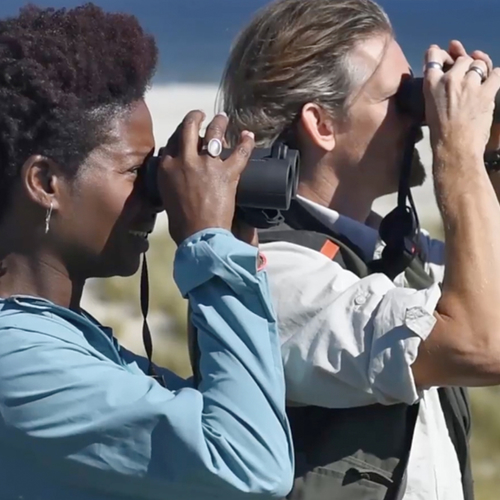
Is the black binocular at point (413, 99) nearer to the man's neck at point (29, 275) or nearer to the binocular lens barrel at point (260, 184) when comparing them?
the binocular lens barrel at point (260, 184)

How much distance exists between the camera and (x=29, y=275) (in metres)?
1.55

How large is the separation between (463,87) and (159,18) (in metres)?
3.62

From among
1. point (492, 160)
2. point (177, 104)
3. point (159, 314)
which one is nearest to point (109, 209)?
point (492, 160)

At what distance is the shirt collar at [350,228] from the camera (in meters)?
1.98

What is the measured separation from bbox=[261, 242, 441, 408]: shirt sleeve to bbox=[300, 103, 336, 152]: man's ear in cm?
28

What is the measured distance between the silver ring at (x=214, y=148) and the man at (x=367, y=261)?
0.33 metres

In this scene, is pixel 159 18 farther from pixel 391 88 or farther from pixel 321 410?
pixel 321 410

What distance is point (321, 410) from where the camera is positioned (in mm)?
1813

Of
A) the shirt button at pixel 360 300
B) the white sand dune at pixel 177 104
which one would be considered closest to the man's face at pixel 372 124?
the shirt button at pixel 360 300

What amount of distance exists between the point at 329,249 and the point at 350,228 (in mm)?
119

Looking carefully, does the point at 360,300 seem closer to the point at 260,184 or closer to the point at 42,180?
the point at 260,184

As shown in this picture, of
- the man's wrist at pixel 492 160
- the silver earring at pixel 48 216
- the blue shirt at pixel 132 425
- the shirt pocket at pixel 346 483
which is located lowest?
the shirt pocket at pixel 346 483

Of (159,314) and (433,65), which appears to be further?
(159,314)

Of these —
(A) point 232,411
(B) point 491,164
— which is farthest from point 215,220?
(B) point 491,164
